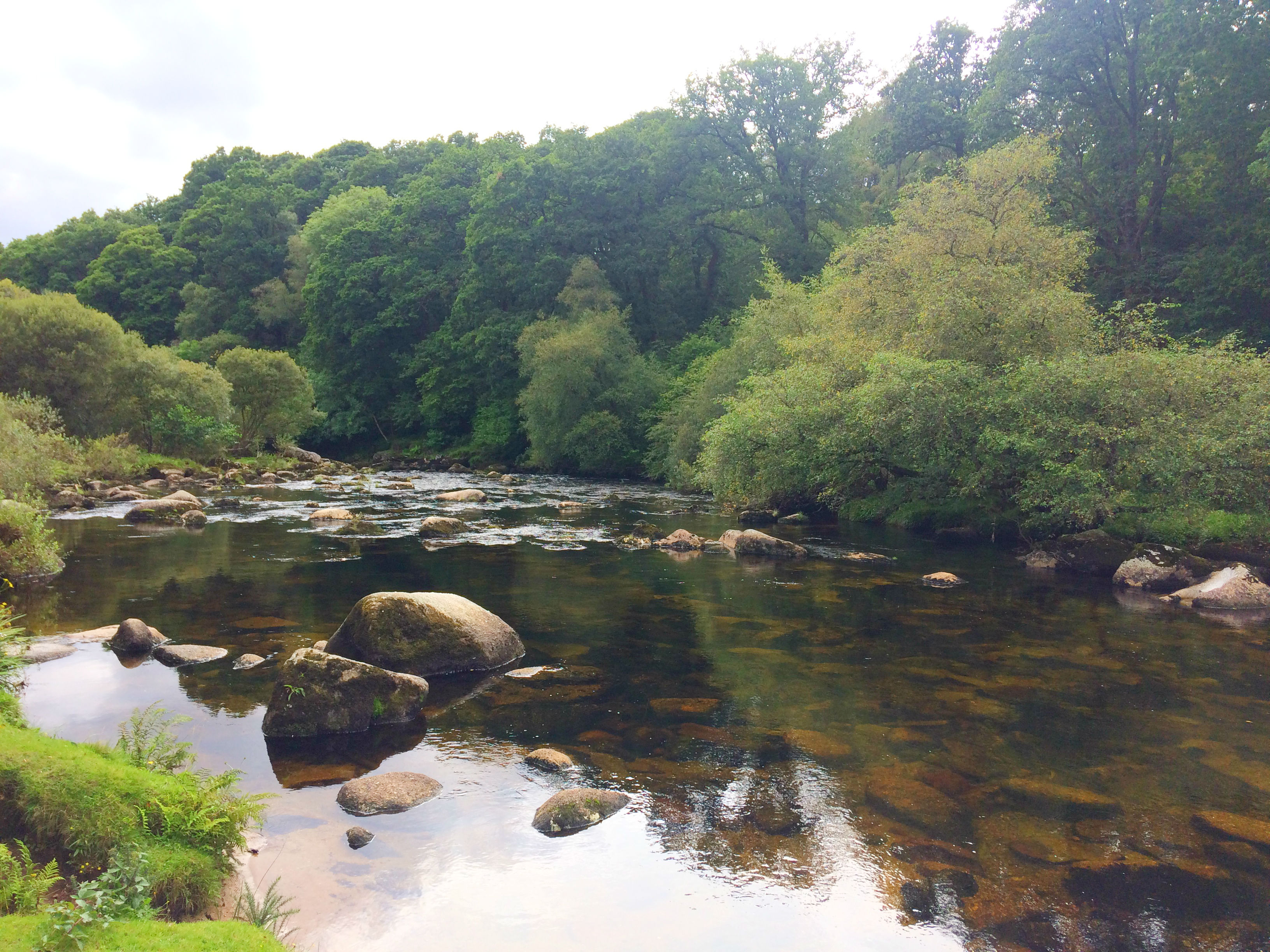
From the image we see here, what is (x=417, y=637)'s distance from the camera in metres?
11.1

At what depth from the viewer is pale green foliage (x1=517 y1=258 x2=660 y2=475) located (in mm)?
46656

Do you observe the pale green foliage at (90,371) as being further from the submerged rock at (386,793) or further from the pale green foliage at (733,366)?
the submerged rock at (386,793)

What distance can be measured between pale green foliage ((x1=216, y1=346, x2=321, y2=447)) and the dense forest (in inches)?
29.1

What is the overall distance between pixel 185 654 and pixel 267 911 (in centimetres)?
711

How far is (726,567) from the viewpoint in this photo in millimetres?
20016

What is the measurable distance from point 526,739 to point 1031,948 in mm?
5208

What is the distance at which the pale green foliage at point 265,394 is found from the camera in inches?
1981

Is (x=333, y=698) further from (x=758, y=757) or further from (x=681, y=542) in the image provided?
(x=681, y=542)

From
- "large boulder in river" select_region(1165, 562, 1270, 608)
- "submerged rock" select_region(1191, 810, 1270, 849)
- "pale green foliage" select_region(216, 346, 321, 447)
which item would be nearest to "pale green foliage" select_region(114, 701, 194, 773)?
"submerged rock" select_region(1191, 810, 1270, 849)

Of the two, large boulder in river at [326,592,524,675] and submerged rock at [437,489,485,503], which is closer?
large boulder in river at [326,592,524,675]

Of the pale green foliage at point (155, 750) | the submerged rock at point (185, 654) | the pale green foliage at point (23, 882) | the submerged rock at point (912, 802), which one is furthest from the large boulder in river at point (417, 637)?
the pale green foliage at point (23, 882)

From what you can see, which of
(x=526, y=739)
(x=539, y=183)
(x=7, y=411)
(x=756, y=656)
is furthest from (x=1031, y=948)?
(x=539, y=183)

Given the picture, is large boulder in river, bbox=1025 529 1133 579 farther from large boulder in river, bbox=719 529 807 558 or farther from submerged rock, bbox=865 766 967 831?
submerged rock, bbox=865 766 967 831

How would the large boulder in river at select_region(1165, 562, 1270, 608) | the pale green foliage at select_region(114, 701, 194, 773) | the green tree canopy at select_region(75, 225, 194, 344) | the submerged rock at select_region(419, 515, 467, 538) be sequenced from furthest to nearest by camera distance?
the green tree canopy at select_region(75, 225, 194, 344) < the submerged rock at select_region(419, 515, 467, 538) < the large boulder in river at select_region(1165, 562, 1270, 608) < the pale green foliage at select_region(114, 701, 194, 773)
